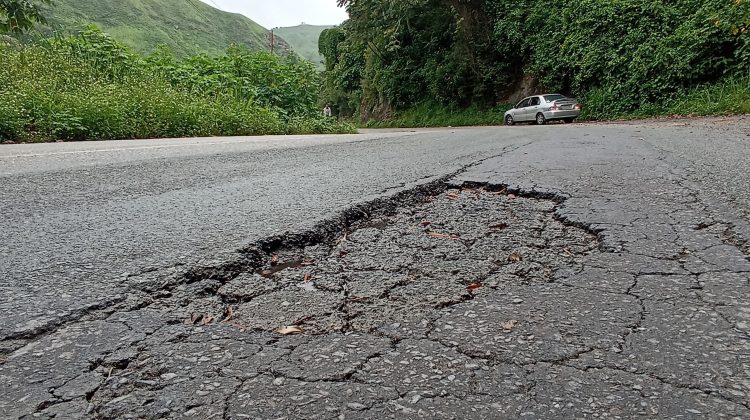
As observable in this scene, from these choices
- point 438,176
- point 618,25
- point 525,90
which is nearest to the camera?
point 438,176

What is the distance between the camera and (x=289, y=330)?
133 centimetres

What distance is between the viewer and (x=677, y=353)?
1167mm

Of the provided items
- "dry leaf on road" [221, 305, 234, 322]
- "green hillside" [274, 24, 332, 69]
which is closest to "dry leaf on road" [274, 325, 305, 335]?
"dry leaf on road" [221, 305, 234, 322]

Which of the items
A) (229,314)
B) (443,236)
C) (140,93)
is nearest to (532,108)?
(140,93)

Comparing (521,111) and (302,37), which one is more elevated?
(302,37)

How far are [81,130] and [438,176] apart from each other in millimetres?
6447

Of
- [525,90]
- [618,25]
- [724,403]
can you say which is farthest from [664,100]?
[724,403]

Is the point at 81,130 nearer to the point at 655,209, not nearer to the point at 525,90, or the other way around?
the point at 655,209

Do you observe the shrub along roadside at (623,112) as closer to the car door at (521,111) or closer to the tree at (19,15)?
the car door at (521,111)

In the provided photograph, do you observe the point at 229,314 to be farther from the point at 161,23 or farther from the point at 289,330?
the point at 161,23

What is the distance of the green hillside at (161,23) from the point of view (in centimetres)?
5669

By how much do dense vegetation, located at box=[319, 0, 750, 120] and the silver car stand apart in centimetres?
64

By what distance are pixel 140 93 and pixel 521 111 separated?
1452 centimetres

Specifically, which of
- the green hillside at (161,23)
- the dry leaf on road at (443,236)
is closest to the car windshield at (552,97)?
the dry leaf on road at (443,236)
